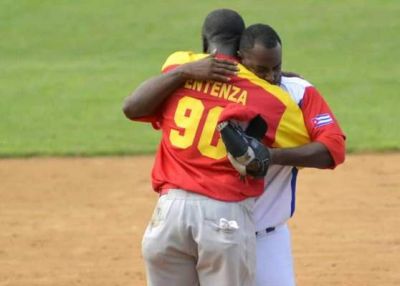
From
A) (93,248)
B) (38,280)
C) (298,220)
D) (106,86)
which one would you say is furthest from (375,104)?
(38,280)

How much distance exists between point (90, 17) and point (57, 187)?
1138 centimetres

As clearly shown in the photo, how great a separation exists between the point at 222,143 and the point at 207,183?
0.57ft

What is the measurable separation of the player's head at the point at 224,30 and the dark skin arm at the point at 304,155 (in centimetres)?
50

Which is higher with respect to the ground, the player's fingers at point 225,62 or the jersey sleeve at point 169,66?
the player's fingers at point 225,62

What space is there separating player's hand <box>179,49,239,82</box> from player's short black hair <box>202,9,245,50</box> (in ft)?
0.59

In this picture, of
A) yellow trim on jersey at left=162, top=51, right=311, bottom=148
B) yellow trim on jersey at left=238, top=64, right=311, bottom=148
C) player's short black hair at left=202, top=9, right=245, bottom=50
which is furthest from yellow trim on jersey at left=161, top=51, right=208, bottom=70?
yellow trim on jersey at left=238, top=64, right=311, bottom=148

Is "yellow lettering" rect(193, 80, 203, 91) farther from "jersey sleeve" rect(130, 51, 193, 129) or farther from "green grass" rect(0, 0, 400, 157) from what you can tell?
"green grass" rect(0, 0, 400, 157)

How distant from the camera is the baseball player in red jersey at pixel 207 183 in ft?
14.9

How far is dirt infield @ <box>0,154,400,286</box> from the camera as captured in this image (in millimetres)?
7889

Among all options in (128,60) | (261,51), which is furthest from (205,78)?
(128,60)

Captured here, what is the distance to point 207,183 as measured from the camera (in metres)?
4.54

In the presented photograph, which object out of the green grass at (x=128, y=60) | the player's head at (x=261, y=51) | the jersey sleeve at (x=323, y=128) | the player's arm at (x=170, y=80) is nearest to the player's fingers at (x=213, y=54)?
the player's arm at (x=170, y=80)

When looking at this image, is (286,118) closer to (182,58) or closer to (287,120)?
(287,120)

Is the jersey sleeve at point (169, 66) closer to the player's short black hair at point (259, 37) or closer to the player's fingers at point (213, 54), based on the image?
the player's fingers at point (213, 54)
